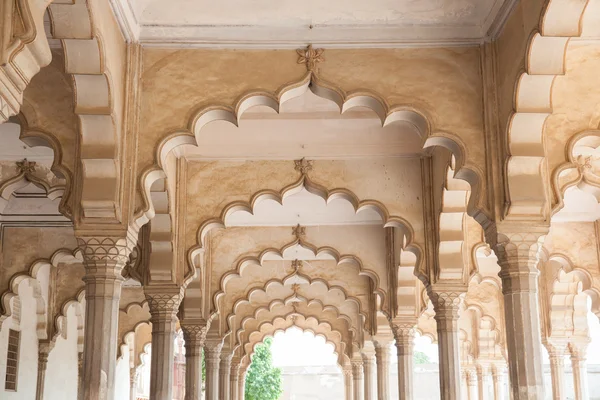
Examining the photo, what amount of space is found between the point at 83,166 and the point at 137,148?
592 mm

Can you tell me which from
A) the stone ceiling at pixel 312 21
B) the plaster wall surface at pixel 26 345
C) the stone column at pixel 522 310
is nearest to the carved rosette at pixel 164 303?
the plaster wall surface at pixel 26 345

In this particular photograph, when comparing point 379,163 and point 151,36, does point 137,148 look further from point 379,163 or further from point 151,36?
point 379,163

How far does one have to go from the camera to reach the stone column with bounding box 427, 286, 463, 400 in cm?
1133

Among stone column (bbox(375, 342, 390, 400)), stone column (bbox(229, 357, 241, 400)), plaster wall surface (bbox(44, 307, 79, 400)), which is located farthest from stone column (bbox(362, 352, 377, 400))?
plaster wall surface (bbox(44, 307, 79, 400))

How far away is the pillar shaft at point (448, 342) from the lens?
11.3 m

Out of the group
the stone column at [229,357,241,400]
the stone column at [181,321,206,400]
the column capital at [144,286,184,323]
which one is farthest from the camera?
the stone column at [229,357,241,400]

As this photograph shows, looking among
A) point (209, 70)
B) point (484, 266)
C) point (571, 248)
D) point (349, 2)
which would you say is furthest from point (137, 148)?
point (484, 266)

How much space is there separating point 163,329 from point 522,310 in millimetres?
Answer: 5638

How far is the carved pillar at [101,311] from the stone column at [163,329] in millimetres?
3343

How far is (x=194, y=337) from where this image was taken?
1529cm

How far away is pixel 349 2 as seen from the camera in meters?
8.38

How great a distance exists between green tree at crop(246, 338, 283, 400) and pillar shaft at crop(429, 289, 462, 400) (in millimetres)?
26116

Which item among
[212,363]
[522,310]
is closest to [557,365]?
[212,363]

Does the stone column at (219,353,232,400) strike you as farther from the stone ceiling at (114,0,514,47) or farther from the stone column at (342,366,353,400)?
the stone ceiling at (114,0,514,47)
